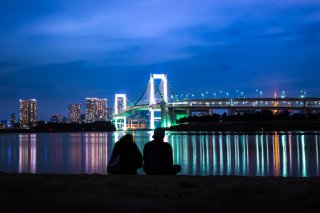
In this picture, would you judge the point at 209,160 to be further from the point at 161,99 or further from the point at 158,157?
the point at 161,99

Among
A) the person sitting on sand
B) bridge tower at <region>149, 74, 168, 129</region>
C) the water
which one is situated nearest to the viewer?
the person sitting on sand

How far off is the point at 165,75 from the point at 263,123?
20.5 meters

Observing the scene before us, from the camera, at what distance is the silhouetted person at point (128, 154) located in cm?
596

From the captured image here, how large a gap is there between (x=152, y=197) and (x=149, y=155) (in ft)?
8.60

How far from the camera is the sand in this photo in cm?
291

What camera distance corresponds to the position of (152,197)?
11.1 ft

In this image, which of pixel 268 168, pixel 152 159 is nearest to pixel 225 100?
pixel 268 168

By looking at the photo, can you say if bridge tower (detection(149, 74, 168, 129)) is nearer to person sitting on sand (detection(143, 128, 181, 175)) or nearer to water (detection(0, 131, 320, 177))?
water (detection(0, 131, 320, 177))

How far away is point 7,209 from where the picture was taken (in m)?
2.80

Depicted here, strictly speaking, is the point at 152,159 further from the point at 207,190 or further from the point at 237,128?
the point at 237,128

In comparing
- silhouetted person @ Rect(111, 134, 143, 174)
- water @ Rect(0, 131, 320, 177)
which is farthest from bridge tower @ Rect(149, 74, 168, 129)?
silhouetted person @ Rect(111, 134, 143, 174)

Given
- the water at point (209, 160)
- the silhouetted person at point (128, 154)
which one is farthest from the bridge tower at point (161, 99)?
the silhouetted person at point (128, 154)

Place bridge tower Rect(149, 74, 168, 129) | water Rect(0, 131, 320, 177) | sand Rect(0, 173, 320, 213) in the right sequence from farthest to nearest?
bridge tower Rect(149, 74, 168, 129)
water Rect(0, 131, 320, 177)
sand Rect(0, 173, 320, 213)

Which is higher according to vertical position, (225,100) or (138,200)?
(225,100)
